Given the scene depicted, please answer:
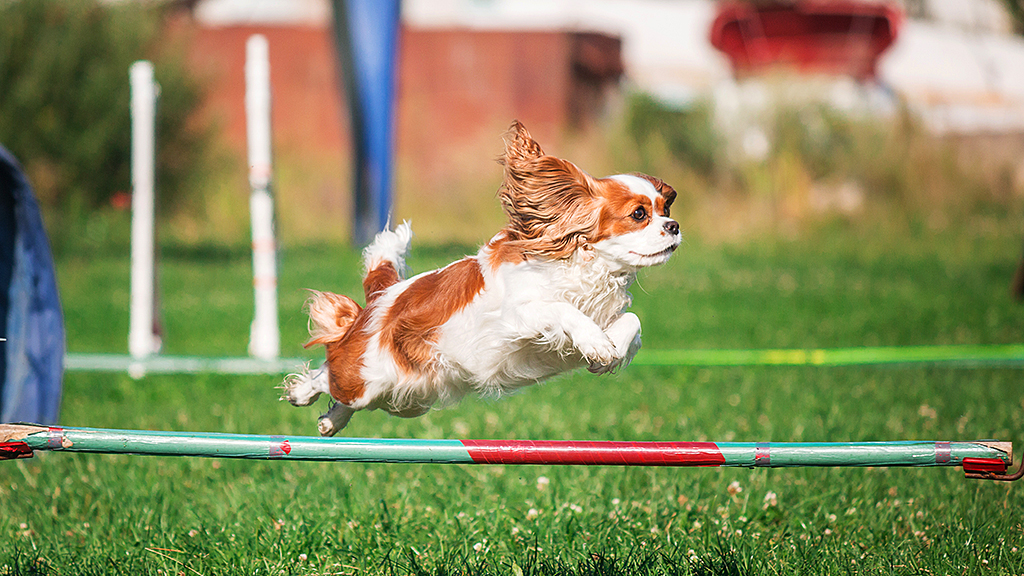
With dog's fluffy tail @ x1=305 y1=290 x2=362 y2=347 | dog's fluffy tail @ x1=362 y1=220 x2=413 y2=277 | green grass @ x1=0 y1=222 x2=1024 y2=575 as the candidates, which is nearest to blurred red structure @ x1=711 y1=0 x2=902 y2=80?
green grass @ x1=0 y1=222 x2=1024 y2=575

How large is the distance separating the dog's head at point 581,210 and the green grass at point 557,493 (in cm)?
55

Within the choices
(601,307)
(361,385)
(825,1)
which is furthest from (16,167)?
(825,1)

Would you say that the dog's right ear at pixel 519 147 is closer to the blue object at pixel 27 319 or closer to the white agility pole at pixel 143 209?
the blue object at pixel 27 319

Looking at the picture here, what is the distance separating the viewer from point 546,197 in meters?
2.81

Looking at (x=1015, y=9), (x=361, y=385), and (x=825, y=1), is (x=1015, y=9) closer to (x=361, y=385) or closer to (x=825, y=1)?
(x=825, y=1)

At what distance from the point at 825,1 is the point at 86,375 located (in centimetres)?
1532

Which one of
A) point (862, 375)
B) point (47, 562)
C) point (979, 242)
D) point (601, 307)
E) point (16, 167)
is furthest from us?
point (979, 242)

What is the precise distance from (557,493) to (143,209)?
3711mm

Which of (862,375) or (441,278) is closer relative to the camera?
(441,278)

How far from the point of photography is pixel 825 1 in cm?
1825

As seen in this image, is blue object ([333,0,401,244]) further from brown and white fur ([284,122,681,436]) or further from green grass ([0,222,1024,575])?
brown and white fur ([284,122,681,436])

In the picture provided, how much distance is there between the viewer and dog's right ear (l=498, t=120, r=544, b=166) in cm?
283

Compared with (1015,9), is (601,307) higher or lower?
lower

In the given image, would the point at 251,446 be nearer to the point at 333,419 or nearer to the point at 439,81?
the point at 333,419
